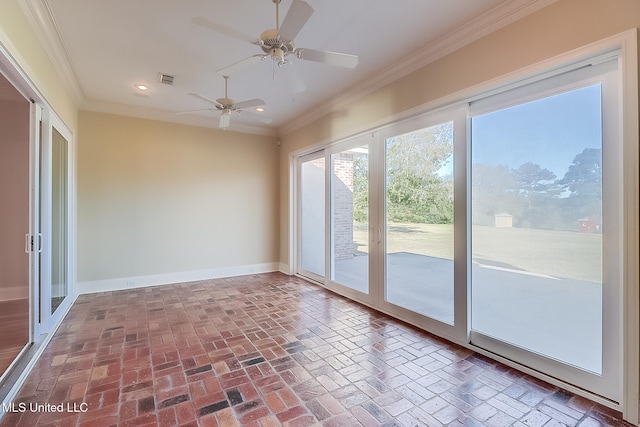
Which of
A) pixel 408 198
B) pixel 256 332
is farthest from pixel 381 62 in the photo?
pixel 256 332

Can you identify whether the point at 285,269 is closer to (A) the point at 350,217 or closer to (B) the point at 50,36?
(A) the point at 350,217

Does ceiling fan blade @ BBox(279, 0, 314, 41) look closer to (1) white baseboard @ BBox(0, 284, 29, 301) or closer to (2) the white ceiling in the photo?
(2) the white ceiling

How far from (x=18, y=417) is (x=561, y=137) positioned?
4.29 m

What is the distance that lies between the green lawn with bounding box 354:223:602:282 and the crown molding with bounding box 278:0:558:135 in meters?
1.75

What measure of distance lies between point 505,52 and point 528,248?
5.49 feet

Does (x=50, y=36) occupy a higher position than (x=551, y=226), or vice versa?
(x=50, y=36)

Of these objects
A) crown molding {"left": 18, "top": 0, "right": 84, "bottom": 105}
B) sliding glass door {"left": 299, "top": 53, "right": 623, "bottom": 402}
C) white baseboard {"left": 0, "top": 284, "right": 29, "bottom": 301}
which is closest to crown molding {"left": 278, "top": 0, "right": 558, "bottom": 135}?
sliding glass door {"left": 299, "top": 53, "right": 623, "bottom": 402}

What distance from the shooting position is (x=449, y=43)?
2852mm

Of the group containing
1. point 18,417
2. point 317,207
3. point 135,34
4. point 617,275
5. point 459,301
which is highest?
point 135,34

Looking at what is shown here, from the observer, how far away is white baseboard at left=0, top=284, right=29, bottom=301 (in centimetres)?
403

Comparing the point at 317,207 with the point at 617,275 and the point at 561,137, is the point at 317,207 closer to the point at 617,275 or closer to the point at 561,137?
the point at 561,137

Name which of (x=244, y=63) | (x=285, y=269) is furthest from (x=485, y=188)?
(x=285, y=269)

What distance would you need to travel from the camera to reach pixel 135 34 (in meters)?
→ 2.82

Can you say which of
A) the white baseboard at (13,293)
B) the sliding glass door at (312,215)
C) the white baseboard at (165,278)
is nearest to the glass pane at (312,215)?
the sliding glass door at (312,215)
